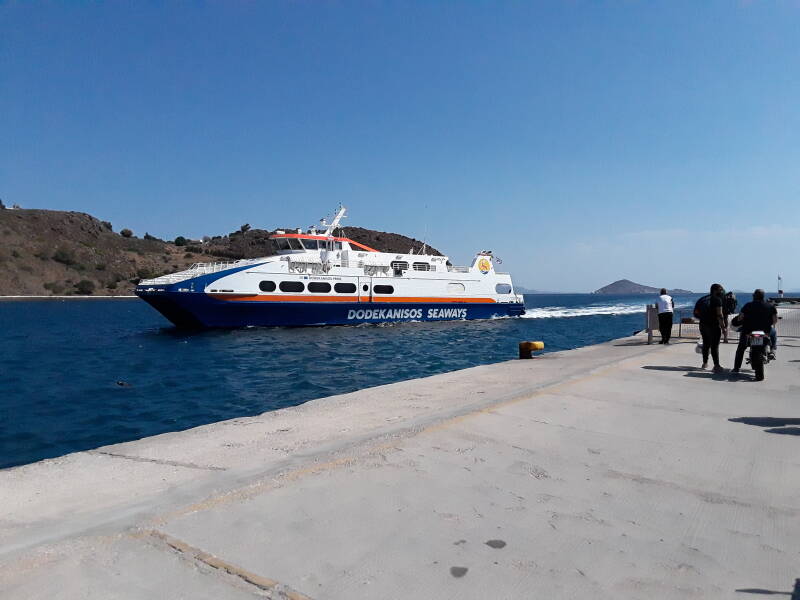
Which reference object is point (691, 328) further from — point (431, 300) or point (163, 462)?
point (431, 300)

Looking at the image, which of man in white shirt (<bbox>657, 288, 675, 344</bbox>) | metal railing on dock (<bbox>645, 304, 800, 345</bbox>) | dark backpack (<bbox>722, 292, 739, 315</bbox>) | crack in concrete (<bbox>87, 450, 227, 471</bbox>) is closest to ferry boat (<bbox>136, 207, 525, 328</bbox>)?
metal railing on dock (<bbox>645, 304, 800, 345</bbox>)

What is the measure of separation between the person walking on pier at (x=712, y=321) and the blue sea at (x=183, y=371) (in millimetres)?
8051

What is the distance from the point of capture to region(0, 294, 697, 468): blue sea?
10195mm

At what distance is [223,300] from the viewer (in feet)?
96.4

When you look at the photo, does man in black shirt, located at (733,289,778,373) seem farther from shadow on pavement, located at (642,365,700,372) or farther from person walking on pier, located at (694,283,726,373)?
shadow on pavement, located at (642,365,700,372)

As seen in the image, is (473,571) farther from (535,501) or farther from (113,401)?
(113,401)

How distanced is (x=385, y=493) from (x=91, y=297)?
364ft

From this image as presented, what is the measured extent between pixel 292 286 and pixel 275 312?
1.86 m

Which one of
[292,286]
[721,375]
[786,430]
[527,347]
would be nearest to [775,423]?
[786,430]

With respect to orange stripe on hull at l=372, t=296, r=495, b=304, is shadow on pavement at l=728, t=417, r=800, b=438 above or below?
below

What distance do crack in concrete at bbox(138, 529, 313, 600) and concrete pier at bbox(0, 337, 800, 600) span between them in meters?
0.01

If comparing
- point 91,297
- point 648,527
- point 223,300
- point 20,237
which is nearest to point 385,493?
point 648,527

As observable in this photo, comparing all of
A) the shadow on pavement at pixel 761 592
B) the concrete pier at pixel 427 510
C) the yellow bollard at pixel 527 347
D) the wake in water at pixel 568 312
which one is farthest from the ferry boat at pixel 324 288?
the shadow on pavement at pixel 761 592

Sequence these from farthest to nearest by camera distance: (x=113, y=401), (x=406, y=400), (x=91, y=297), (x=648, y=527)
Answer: (x=91, y=297) < (x=113, y=401) < (x=406, y=400) < (x=648, y=527)
